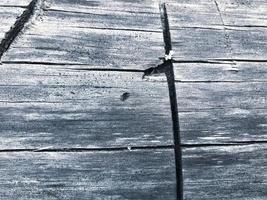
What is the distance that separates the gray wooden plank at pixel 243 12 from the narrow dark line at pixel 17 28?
67 cm

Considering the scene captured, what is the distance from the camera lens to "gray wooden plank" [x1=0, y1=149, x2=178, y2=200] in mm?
1236

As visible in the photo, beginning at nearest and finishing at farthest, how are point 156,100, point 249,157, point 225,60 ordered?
point 249,157, point 156,100, point 225,60

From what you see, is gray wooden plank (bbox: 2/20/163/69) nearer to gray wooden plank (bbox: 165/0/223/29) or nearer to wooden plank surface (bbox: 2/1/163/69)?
wooden plank surface (bbox: 2/1/163/69)

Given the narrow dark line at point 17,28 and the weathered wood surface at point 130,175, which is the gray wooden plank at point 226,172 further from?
the narrow dark line at point 17,28

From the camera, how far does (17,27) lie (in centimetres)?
164

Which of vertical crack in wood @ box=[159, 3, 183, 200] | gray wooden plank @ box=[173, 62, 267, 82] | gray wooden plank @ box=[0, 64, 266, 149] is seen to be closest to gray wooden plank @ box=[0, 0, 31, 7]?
gray wooden plank @ box=[0, 64, 266, 149]

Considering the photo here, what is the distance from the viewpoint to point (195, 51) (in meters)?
1.64

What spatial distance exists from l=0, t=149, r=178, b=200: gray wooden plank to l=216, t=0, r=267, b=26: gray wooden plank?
0.67 m

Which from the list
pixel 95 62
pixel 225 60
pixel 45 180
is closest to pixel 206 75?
pixel 225 60

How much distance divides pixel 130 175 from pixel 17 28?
662 millimetres

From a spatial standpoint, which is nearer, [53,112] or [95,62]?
[53,112]

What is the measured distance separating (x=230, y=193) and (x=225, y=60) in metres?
0.51

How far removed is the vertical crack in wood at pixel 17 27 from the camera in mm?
1572

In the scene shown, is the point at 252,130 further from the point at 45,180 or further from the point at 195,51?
the point at 45,180
